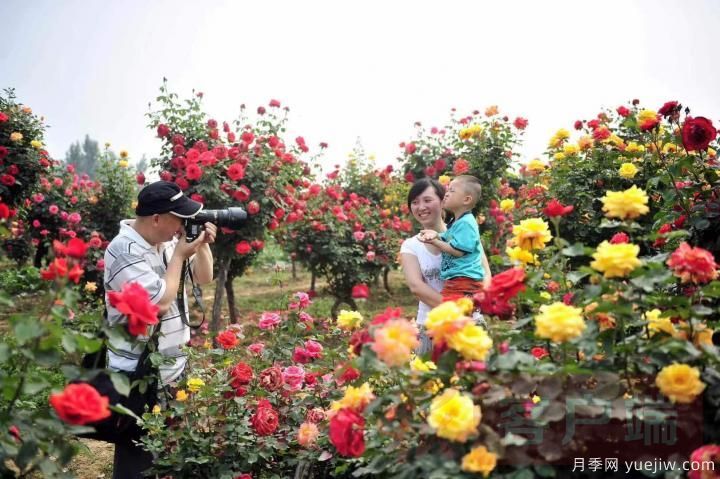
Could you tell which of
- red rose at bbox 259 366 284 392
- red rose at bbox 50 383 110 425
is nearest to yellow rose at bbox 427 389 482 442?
red rose at bbox 50 383 110 425

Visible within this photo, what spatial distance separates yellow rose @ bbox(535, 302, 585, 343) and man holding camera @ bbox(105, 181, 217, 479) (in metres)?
1.52

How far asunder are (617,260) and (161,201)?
5.80 feet

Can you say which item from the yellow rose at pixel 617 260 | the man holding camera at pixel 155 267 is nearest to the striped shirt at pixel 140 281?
the man holding camera at pixel 155 267

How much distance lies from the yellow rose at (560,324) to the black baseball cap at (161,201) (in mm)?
1635

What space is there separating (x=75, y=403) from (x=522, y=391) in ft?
3.04

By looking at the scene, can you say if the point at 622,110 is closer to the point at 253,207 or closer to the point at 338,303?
the point at 253,207

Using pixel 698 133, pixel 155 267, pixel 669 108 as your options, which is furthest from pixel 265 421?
pixel 669 108

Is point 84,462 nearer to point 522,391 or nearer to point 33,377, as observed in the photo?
point 33,377

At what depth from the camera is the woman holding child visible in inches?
103

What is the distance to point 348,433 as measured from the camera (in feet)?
3.96

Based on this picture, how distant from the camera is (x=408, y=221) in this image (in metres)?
7.57

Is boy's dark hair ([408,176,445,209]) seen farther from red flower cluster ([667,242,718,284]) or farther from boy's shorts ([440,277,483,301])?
red flower cluster ([667,242,718,284])

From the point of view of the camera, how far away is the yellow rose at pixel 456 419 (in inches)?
40.0

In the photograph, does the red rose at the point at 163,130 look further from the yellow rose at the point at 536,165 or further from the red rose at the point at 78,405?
the red rose at the point at 78,405
